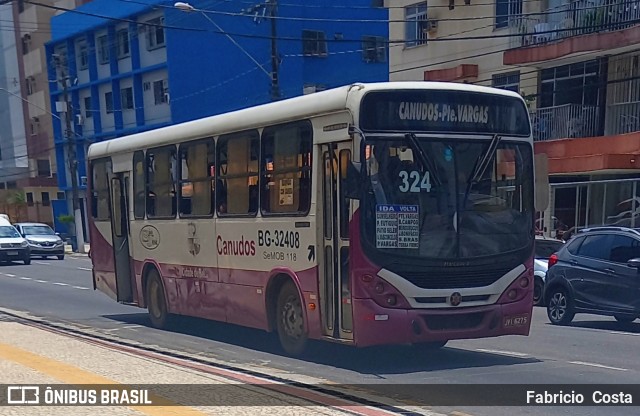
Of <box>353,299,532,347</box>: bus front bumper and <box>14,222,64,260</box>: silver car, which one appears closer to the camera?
<box>353,299,532,347</box>: bus front bumper

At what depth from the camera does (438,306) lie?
899cm

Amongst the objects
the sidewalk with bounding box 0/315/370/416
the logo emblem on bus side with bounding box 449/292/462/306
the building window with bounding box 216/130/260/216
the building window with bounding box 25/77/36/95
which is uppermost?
the building window with bounding box 25/77/36/95

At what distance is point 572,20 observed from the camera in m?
23.8

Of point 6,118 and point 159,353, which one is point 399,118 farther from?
point 6,118

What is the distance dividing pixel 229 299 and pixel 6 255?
24341mm

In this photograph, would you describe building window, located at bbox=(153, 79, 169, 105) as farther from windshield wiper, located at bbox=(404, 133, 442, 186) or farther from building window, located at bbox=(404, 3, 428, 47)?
windshield wiper, located at bbox=(404, 133, 442, 186)

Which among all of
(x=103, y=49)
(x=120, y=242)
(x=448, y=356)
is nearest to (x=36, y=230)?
(x=103, y=49)

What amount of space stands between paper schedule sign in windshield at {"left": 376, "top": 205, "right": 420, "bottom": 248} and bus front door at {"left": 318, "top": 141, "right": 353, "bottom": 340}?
0.39 meters

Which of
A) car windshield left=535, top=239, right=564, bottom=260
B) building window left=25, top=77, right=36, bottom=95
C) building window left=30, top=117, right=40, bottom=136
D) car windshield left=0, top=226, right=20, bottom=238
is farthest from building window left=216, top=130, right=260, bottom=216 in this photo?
building window left=25, top=77, right=36, bottom=95

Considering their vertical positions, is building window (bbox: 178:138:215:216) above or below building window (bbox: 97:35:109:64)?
below

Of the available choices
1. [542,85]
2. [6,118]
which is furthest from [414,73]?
[6,118]

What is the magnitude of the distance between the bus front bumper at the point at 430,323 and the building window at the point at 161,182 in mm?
5101

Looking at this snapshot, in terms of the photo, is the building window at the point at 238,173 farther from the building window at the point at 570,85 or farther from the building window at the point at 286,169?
the building window at the point at 570,85

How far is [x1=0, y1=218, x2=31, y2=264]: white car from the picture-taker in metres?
32.8
